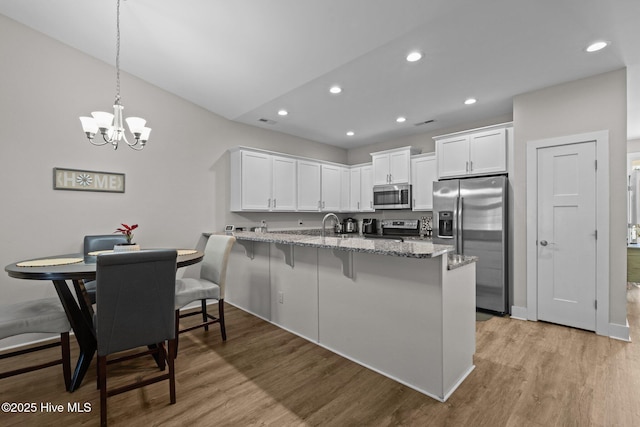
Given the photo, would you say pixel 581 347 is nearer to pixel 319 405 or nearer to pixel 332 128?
pixel 319 405

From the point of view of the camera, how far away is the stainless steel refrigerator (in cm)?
352

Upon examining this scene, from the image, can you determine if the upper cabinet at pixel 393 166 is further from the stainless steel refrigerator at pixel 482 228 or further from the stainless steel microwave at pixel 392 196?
the stainless steel refrigerator at pixel 482 228

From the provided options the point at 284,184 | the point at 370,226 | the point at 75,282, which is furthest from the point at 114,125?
the point at 370,226

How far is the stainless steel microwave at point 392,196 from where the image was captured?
16.0 ft

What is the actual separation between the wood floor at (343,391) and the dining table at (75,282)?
0.20 meters

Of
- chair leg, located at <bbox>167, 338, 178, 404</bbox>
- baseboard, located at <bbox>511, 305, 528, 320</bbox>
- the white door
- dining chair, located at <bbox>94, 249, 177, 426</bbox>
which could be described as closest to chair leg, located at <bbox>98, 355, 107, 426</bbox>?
dining chair, located at <bbox>94, 249, 177, 426</bbox>

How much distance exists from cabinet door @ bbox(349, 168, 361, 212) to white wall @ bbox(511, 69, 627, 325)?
108 inches

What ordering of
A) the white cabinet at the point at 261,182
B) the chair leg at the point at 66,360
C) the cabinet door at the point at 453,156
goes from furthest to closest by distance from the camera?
1. the white cabinet at the point at 261,182
2. the cabinet door at the point at 453,156
3. the chair leg at the point at 66,360

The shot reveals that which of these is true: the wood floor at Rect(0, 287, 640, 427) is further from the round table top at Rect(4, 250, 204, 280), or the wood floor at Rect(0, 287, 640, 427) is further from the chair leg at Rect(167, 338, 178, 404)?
the round table top at Rect(4, 250, 204, 280)

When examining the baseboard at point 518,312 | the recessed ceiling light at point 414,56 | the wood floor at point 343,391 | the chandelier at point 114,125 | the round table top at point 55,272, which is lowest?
the wood floor at point 343,391

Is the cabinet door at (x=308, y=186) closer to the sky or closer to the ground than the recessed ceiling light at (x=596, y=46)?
closer to the ground

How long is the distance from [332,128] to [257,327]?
332cm

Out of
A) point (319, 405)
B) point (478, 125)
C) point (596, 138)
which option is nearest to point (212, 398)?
point (319, 405)

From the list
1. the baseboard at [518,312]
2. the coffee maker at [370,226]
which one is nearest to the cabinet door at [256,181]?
the coffee maker at [370,226]
